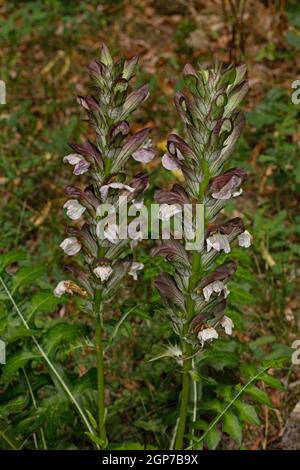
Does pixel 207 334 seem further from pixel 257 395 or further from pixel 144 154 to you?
pixel 144 154

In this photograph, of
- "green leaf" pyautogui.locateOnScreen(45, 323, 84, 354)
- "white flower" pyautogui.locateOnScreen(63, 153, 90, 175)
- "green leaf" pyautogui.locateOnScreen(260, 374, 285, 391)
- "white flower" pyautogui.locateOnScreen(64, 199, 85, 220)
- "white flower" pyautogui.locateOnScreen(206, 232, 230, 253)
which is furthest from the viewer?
"green leaf" pyautogui.locateOnScreen(45, 323, 84, 354)

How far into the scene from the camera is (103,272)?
10.6 ft

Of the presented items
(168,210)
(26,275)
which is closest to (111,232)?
(168,210)

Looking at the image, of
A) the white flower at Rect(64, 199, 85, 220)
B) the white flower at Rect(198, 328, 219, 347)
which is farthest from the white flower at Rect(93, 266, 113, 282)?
the white flower at Rect(198, 328, 219, 347)

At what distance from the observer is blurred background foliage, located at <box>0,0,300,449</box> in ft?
12.8

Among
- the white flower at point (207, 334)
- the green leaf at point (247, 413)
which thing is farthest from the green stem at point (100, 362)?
the green leaf at point (247, 413)

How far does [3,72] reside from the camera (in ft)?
23.8

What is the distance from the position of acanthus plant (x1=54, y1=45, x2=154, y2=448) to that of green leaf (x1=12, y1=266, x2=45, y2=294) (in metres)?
0.46

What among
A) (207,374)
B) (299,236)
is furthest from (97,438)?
(299,236)

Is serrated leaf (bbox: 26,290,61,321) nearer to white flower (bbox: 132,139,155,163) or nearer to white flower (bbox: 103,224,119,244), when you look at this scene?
white flower (bbox: 103,224,119,244)

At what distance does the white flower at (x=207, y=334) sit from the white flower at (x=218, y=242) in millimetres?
365

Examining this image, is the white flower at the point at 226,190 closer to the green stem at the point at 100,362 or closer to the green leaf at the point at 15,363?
the green stem at the point at 100,362

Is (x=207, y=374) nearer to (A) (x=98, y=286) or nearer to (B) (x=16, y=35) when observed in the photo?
(A) (x=98, y=286)
